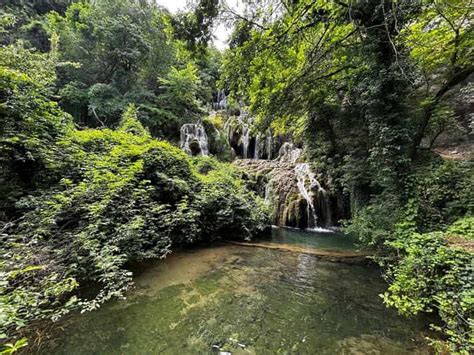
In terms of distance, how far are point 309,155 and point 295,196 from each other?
2.80 m

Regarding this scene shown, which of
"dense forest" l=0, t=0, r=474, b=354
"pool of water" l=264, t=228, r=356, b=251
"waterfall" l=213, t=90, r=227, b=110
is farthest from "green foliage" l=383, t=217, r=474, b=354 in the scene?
"waterfall" l=213, t=90, r=227, b=110

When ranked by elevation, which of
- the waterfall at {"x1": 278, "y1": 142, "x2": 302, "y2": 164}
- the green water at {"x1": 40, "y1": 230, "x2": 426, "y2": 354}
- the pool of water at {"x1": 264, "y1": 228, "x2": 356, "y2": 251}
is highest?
the waterfall at {"x1": 278, "y1": 142, "x2": 302, "y2": 164}

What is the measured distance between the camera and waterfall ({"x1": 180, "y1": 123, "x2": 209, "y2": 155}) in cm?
1277

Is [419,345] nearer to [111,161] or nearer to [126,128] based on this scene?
[111,161]

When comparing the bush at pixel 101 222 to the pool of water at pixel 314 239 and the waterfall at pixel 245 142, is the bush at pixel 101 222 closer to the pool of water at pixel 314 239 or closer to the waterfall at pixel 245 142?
the pool of water at pixel 314 239

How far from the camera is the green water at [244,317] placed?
252cm

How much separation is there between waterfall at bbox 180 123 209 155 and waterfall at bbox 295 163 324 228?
5.88 meters

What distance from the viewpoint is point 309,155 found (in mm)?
7824

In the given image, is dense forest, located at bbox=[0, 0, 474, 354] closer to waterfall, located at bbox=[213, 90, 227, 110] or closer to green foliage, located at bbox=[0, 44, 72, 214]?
green foliage, located at bbox=[0, 44, 72, 214]

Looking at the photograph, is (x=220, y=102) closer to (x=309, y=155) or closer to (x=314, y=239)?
(x=309, y=155)

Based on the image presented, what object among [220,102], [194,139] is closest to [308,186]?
[194,139]

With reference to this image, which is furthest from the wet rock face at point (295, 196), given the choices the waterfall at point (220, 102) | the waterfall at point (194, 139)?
the waterfall at point (220, 102)

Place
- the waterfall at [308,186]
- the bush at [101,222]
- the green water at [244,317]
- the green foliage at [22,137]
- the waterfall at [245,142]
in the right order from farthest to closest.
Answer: the waterfall at [245,142] < the waterfall at [308,186] < the green foliage at [22,137] < the green water at [244,317] < the bush at [101,222]

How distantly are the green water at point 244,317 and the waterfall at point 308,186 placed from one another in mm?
5006
